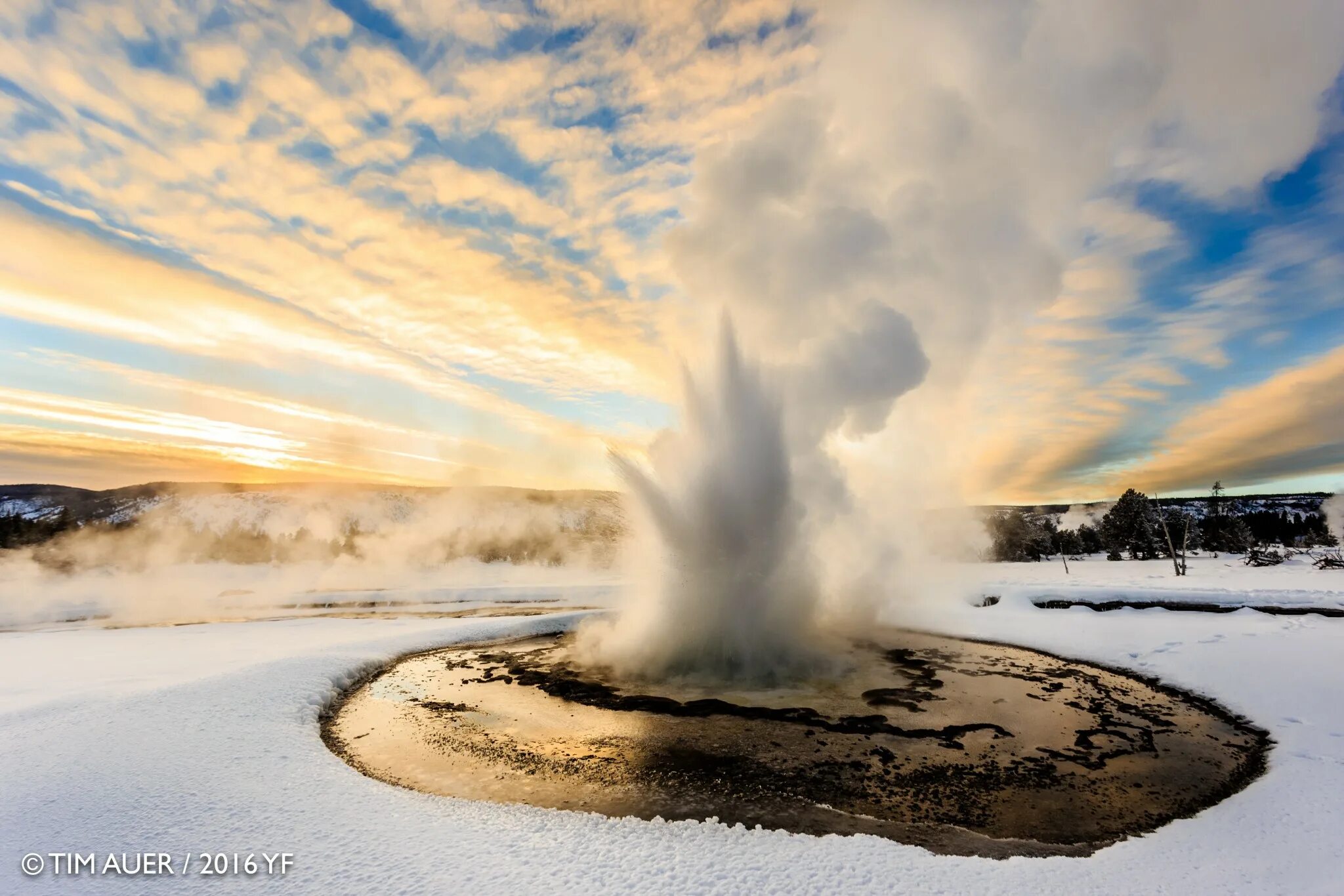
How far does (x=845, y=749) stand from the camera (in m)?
8.74

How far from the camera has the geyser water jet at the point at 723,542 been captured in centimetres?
1470

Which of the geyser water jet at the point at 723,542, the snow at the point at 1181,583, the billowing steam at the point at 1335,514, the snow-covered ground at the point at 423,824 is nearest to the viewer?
the snow-covered ground at the point at 423,824

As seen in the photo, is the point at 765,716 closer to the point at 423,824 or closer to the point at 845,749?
the point at 845,749

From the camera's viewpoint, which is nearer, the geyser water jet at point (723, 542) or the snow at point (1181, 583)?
the geyser water jet at point (723, 542)

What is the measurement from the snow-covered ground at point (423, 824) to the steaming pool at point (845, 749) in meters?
0.60

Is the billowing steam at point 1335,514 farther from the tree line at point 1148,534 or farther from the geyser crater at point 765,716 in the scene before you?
the geyser crater at point 765,716

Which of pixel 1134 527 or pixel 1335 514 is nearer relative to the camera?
pixel 1134 527

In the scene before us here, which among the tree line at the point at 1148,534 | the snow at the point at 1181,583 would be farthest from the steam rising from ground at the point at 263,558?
the tree line at the point at 1148,534

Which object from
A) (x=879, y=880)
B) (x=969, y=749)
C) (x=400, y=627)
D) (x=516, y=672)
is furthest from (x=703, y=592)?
(x=400, y=627)

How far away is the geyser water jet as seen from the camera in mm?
14695

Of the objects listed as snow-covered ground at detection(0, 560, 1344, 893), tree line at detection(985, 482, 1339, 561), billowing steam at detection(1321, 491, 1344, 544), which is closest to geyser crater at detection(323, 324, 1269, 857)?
snow-covered ground at detection(0, 560, 1344, 893)

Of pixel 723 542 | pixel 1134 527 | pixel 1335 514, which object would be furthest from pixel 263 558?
pixel 1335 514

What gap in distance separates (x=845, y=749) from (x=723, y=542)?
6.89 metres

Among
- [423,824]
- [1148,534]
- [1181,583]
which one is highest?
[1148,534]
